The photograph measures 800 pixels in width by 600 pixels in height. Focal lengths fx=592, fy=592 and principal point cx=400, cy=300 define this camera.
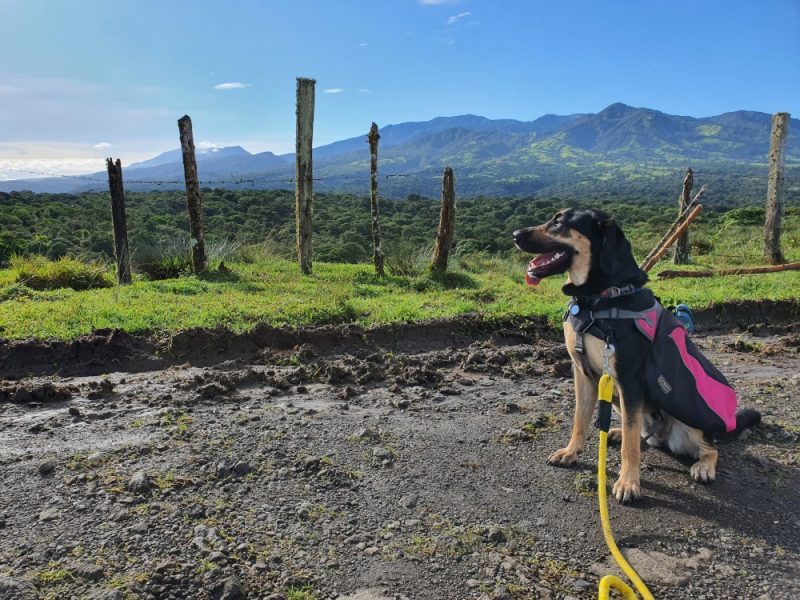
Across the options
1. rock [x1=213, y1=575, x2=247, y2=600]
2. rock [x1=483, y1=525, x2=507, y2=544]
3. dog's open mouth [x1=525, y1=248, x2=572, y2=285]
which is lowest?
rock [x1=483, y1=525, x2=507, y2=544]

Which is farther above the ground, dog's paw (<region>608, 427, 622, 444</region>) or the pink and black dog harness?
the pink and black dog harness

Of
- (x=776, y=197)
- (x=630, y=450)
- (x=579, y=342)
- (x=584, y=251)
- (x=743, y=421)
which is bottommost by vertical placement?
(x=743, y=421)

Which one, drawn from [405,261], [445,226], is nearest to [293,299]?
[405,261]

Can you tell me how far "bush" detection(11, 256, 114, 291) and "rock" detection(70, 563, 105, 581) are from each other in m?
8.59

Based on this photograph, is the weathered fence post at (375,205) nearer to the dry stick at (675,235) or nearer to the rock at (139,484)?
the dry stick at (675,235)

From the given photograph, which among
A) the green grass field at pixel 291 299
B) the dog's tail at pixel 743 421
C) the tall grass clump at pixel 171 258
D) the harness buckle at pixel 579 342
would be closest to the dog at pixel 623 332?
the harness buckle at pixel 579 342

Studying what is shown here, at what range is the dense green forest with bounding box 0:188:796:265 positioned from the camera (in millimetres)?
21062

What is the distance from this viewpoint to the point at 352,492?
12.6ft

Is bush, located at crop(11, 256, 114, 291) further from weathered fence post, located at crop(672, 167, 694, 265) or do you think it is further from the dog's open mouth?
weathered fence post, located at crop(672, 167, 694, 265)

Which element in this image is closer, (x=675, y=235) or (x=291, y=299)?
(x=675, y=235)

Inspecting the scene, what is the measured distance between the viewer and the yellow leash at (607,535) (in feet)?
9.32

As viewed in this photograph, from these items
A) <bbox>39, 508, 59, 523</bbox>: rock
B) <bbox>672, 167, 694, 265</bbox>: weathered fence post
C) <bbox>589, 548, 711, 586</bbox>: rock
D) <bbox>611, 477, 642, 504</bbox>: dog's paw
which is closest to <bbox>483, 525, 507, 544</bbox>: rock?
<bbox>589, 548, 711, 586</bbox>: rock

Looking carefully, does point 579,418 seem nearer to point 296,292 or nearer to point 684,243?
point 296,292

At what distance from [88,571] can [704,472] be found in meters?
3.74
